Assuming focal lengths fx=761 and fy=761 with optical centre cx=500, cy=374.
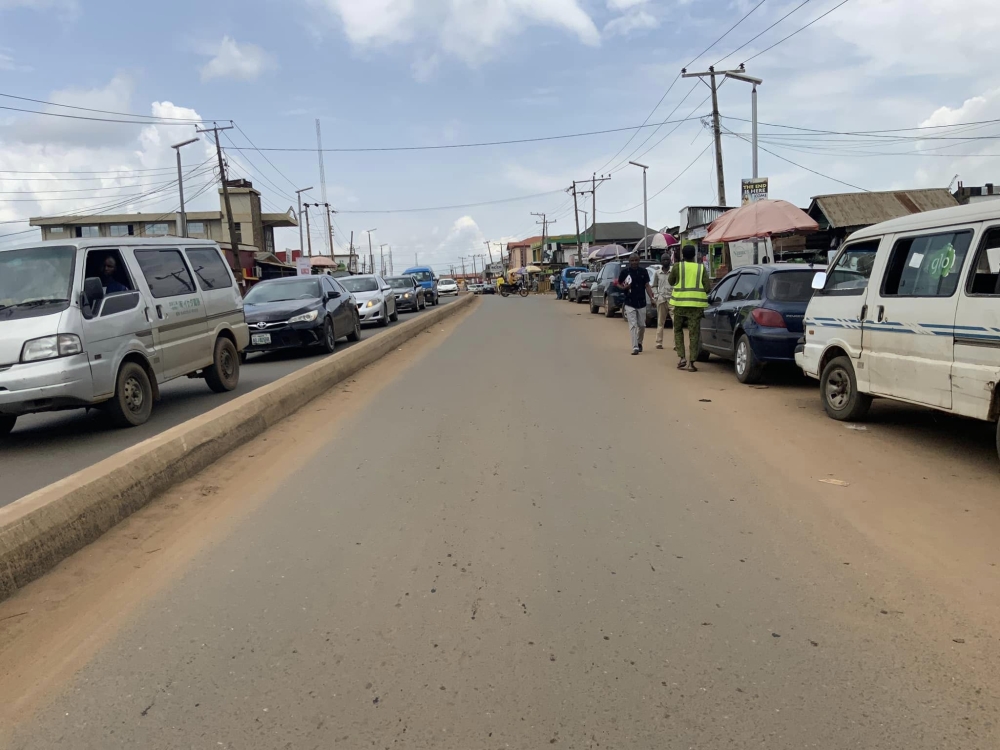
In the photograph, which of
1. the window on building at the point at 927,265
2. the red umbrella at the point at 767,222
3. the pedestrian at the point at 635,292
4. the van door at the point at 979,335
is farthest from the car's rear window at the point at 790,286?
the red umbrella at the point at 767,222

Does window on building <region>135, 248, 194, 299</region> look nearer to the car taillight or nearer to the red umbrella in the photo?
the car taillight

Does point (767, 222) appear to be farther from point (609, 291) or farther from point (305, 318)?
point (305, 318)

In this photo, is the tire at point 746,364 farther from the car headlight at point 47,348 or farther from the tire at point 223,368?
the car headlight at point 47,348

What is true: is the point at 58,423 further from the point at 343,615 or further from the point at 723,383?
the point at 723,383

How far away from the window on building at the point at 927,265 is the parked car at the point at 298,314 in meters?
9.71

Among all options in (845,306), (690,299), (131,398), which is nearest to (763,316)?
(690,299)

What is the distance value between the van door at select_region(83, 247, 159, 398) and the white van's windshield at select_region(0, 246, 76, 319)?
0.21 m

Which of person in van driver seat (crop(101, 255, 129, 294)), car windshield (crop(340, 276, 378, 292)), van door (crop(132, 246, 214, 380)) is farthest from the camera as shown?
car windshield (crop(340, 276, 378, 292))

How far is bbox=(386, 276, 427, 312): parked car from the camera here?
2998 cm

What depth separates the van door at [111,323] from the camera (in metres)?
6.95

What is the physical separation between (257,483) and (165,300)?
3608mm

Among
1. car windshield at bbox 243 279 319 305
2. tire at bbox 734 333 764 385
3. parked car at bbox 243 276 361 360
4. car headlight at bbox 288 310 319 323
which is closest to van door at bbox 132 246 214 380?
parked car at bbox 243 276 361 360

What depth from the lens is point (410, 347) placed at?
1623 centimetres

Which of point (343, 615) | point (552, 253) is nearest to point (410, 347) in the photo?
point (343, 615)
